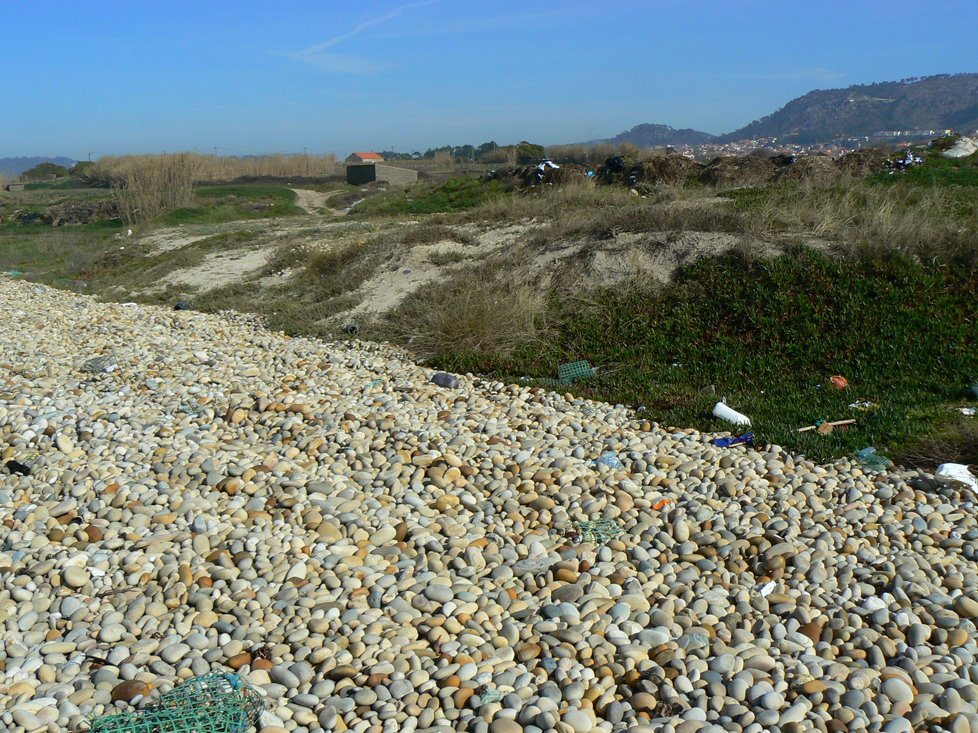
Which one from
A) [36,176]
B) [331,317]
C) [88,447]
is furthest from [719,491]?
[36,176]

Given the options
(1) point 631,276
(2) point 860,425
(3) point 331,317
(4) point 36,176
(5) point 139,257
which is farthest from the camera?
(4) point 36,176

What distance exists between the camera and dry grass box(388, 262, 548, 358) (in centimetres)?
884

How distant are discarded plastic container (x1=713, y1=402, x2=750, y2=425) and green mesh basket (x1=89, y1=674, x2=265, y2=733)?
14.1ft

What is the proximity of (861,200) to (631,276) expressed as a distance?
4299mm

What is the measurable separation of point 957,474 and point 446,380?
4468 millimetres

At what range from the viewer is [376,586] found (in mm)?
4102

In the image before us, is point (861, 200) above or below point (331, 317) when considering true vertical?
above

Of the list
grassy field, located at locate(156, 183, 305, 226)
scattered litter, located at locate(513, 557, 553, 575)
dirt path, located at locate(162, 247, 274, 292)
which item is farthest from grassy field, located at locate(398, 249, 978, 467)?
grassy field, located at locate(156, 183, 305, 226)

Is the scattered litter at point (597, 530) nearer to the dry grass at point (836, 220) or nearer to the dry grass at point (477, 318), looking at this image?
the dry grass at point (477, 318)

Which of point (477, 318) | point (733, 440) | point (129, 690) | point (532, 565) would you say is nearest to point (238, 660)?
point (129, 690)

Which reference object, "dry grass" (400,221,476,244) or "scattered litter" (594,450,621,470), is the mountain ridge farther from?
"scattered litter" (594,450,621,470)

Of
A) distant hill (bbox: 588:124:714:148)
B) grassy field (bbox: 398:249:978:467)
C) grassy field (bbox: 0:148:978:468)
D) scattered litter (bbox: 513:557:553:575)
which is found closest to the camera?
scattered litter (bbox: 513:557:553:575)

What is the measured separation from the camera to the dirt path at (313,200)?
31875 millimetres

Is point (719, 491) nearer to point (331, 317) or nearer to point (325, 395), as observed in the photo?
point (325, 395)
